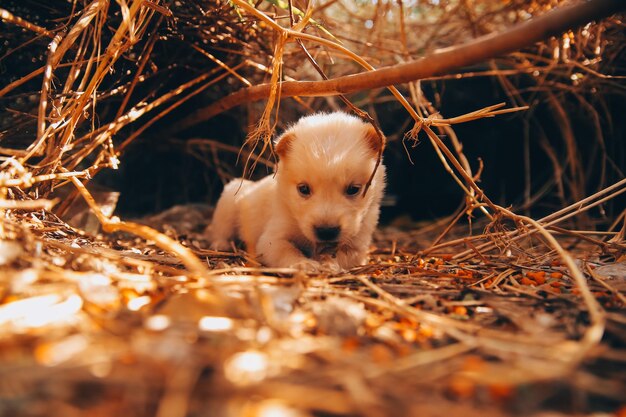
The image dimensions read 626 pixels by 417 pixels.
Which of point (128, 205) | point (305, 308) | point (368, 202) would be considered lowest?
point (128, 205)

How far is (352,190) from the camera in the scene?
349cm

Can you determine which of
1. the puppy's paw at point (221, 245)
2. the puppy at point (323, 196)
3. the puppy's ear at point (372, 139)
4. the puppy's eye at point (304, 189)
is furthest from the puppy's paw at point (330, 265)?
the puppy's paw at point (221, 245)

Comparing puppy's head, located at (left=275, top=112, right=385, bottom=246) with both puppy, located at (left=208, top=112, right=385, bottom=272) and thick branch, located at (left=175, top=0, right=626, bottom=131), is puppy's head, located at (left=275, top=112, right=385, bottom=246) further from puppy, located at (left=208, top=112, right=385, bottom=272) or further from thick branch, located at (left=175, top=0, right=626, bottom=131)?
thick branch, located at (left=175, top=0, right=626, bottom=131)

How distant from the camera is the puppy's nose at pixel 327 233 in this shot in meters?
3.23

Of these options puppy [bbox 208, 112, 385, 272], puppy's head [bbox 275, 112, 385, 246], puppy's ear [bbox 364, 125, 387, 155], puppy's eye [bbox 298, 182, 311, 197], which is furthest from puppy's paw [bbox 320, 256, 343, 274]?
puppy's ear [bbox 364, 125, 387, 155]

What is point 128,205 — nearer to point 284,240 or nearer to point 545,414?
point 284,240

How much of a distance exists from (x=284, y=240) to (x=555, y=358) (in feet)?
8.00

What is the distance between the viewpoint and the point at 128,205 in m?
6.15

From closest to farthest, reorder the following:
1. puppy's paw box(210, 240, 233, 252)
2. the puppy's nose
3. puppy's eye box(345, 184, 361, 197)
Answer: the puppy's nose, puppy's eye box(345, 184, 361, 197), puppy's paw box(210, 240, 233, 252)

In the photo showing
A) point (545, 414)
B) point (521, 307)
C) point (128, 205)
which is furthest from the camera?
point (128, 205)

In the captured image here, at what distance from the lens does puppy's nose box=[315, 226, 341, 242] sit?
10.6 ft

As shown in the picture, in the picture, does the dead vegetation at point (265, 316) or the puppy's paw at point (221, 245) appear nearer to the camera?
the dead vegetation at point (265, 316)

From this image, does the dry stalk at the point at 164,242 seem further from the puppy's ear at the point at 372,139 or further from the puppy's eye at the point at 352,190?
the puppy's ear at the point at 372,139

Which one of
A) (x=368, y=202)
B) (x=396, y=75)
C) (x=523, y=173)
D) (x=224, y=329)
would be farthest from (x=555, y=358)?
(x=523, y=173)
